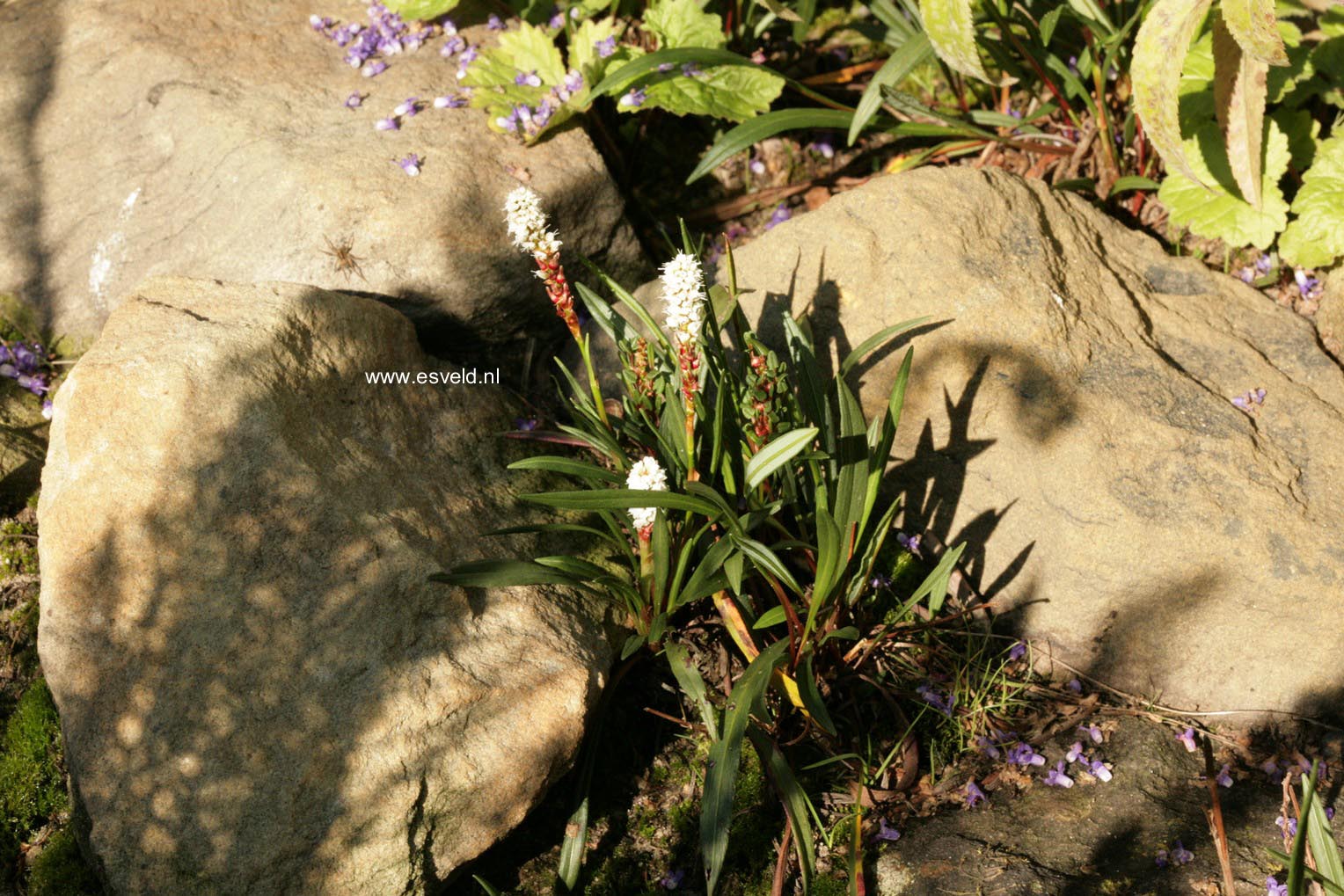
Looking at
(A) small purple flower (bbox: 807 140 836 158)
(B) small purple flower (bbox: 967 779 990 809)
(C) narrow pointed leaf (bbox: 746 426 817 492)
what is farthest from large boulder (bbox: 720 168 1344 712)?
(A) small purple flower (bbox: 807 140 836 158)

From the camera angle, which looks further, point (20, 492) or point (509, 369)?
point (509, 369)

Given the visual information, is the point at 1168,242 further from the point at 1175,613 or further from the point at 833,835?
the point at 833,835

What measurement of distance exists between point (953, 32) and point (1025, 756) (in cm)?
202

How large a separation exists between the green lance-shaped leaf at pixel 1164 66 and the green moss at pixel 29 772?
3.32m

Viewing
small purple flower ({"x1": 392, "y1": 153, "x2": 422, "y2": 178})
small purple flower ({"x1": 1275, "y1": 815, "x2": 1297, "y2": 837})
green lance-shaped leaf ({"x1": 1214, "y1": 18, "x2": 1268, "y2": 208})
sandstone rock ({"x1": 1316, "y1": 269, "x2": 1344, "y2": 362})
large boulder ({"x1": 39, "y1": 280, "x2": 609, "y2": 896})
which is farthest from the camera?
small purple flower ({"x1": 392, "y1": 153, "x2": 422, "y2": 178})

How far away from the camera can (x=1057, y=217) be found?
10.6 ft

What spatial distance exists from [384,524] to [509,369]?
1003 millimetres

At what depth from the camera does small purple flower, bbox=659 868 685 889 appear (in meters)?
2.47

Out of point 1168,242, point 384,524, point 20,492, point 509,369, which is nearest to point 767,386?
point 384,524

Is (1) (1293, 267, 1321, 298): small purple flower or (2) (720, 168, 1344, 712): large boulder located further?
(1) (1293, 267, 1321, 298): small purple flower

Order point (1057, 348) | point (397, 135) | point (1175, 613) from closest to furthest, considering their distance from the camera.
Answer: point (1175, 613) → point (1057, 348) → point (397, 135)

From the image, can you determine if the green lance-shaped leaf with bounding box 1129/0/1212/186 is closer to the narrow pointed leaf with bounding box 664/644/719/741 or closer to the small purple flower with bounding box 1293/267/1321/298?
the small purple flower with bounding box 1293/267/1321/298

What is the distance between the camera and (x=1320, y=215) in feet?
9.98

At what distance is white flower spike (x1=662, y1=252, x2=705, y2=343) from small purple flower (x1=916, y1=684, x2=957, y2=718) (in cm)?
126
